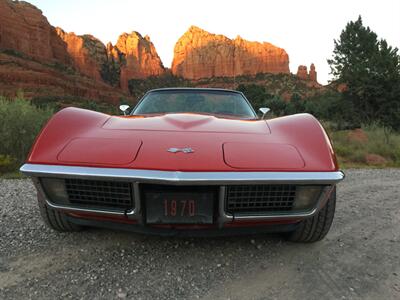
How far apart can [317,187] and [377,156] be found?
874 cm

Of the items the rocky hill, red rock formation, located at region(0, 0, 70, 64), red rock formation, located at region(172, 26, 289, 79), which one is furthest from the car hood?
red rock formation, located at region(172, 26, 289, 79)

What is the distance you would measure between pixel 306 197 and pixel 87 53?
8658cm

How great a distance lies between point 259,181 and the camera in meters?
1.73

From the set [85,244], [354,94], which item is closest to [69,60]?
[354,94]

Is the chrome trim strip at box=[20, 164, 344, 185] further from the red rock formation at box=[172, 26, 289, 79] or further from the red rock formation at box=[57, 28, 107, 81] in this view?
the red rock formation at box=[172, 26, 289, 79]

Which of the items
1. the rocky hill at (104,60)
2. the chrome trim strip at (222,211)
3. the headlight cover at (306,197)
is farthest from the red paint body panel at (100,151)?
the rocky hill at (104,60)

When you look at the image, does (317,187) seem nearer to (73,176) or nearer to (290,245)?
(290,245)

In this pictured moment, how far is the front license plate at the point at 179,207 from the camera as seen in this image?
1772 millimetres

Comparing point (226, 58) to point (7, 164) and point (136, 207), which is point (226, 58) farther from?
point (136, 207)

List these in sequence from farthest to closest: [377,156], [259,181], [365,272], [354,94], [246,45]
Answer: [246,45], [354,94], [377,156], [365,272], [259,181]

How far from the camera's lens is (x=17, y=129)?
21.1 ft

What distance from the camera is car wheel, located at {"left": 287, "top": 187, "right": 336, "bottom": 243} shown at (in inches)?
86.0

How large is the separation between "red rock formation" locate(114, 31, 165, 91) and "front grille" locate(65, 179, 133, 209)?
91.0 meters

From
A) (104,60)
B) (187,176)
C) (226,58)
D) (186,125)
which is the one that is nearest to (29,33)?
(104,60)
